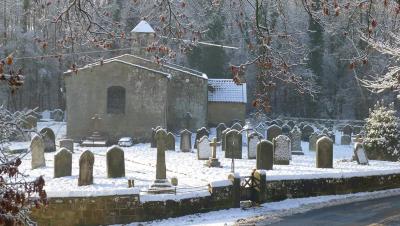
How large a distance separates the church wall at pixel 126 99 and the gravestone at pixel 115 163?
488 inches

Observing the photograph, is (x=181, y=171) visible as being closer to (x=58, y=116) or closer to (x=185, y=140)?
(x=185, y=140)

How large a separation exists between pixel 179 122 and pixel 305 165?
564 inches

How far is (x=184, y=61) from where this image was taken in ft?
162

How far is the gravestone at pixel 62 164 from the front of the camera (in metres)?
16.5

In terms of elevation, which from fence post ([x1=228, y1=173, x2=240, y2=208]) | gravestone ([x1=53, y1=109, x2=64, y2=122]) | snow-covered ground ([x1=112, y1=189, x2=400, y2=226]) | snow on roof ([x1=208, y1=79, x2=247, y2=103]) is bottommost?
snow-covered ground ([x1=112, y1=189, x2=400, y2=226])

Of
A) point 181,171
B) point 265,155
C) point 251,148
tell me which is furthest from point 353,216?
point 251,148

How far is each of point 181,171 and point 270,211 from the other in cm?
538

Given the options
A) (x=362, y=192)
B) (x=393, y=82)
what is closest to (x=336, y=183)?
(x=362, y=192)

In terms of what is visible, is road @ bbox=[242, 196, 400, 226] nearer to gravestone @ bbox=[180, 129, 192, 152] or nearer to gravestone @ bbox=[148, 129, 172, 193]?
gravestone @ bbox=[148, 129, 172, 193]

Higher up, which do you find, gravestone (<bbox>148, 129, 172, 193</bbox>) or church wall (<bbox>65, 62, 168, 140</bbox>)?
church wall (<bbox>65, 62, 168, 140</bbox>)

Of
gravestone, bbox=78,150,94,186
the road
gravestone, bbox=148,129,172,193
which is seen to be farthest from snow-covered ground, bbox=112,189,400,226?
gravestone, bbox=78,150,94,186

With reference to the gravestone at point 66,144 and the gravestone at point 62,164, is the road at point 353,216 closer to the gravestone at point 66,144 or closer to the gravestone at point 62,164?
the gravestone at point 62,164

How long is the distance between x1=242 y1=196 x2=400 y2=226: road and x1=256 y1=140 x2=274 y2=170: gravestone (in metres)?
4.46

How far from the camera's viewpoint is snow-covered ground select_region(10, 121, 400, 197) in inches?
578
